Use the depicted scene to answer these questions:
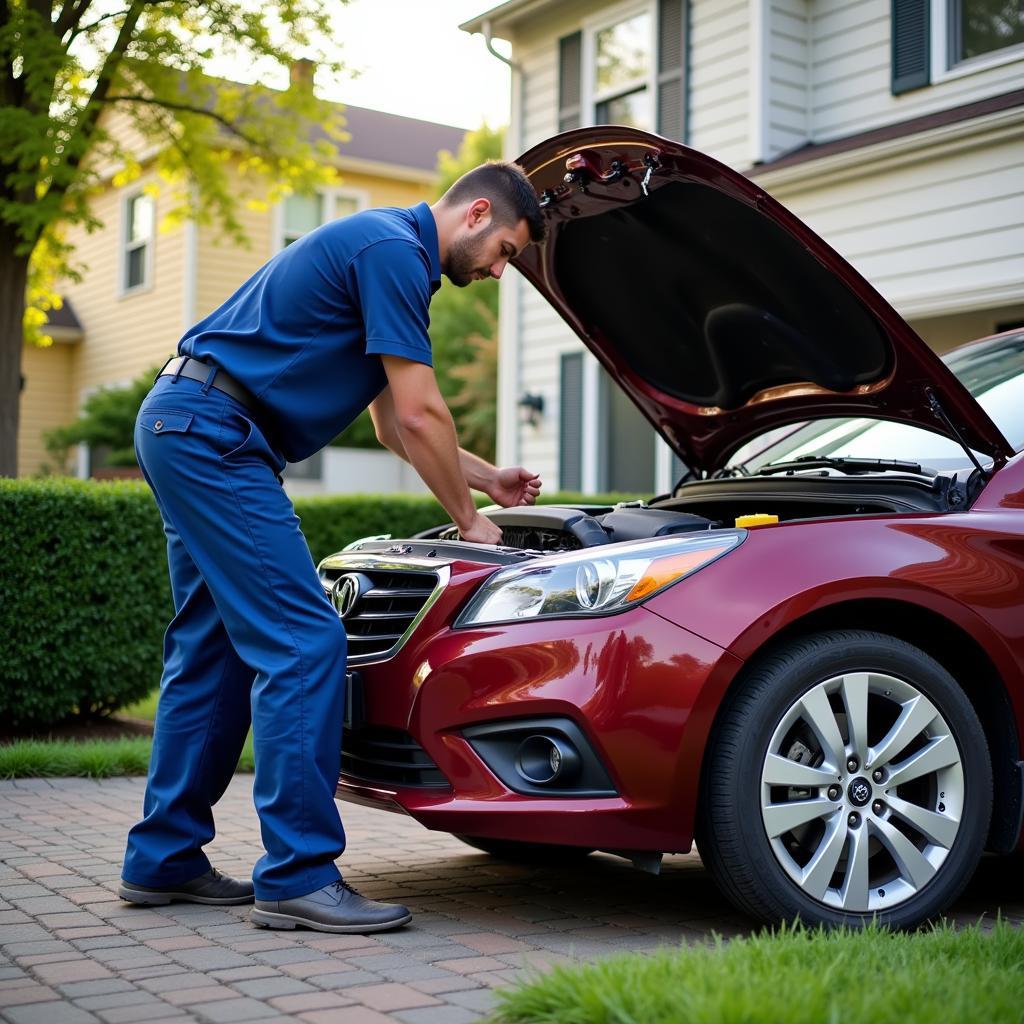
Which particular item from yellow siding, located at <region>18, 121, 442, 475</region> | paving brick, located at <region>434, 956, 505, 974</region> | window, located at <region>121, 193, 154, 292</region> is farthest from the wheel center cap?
window, located at <region>121, 193, 154, 292</region>

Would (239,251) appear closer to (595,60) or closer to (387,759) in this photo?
(595,60)

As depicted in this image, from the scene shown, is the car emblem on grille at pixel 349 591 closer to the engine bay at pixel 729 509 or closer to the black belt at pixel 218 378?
the engine bay at pixel 729 509

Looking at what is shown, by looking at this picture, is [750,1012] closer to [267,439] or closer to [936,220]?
[267,439]

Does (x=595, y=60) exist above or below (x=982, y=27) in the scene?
above

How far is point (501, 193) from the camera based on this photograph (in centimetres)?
370

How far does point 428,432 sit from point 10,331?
7302mm

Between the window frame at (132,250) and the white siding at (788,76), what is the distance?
13.2 meters

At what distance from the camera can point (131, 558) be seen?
706 centimetres

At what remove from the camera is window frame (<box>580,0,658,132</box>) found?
12039mm

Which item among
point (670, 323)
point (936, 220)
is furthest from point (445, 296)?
point (670, 323)

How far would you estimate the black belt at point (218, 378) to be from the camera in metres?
3.61

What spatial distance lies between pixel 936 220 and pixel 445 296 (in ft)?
68.0

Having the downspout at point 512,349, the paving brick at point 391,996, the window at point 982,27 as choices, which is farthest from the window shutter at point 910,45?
the paving brick at point 391,996

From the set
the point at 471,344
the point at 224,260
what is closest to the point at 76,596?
the point at 224,260
